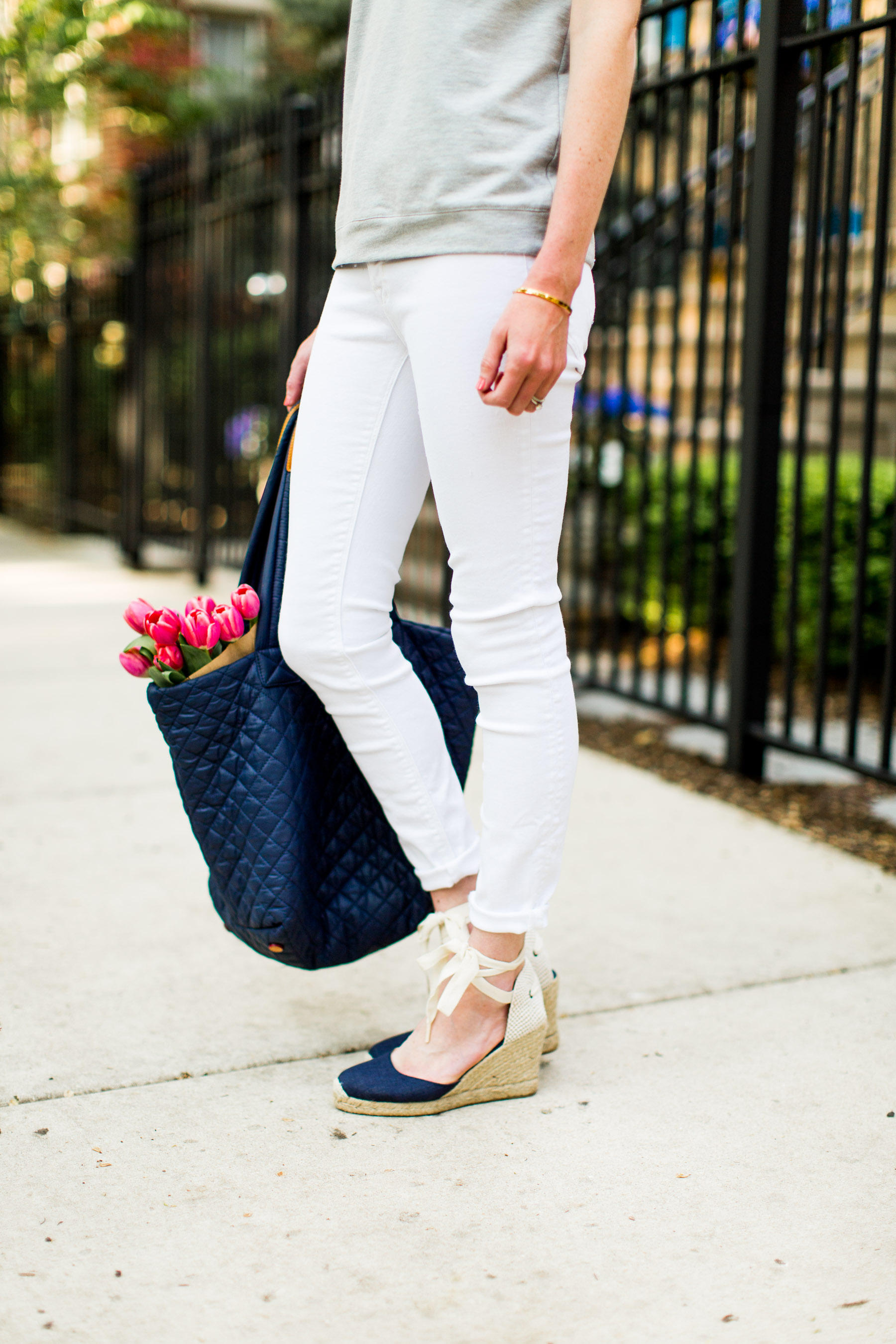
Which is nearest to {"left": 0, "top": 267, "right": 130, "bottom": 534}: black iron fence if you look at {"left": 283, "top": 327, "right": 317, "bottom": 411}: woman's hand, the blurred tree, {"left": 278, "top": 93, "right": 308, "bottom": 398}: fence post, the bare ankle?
the blurred tree

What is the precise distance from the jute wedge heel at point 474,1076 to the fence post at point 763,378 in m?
1.75

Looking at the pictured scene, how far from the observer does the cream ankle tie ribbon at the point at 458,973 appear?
5.85ft

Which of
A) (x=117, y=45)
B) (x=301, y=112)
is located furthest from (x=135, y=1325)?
(x=117, y=45)

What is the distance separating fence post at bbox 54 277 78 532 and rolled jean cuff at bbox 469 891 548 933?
8.19 meters

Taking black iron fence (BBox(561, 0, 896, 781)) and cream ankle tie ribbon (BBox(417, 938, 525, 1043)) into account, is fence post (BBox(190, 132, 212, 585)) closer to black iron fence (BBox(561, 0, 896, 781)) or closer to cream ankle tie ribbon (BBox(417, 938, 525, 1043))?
black iron fence (BBox(561, 0, 896, 781))

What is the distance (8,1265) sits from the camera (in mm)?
1444

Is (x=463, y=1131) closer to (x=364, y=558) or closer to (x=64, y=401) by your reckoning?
(x=364, y=558)

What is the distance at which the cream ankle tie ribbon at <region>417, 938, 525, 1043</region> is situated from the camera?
1.78m

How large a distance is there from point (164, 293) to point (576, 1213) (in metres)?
6.88

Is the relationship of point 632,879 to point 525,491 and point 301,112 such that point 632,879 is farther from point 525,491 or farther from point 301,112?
point 301,112

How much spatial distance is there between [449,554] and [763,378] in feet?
6.08

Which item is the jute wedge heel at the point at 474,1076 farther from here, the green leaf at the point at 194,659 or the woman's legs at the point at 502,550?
the green leaf at the point at 194,659

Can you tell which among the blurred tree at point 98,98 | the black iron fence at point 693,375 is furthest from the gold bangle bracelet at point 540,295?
the blurred tree at point 98,98

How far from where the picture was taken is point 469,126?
1601 mm
